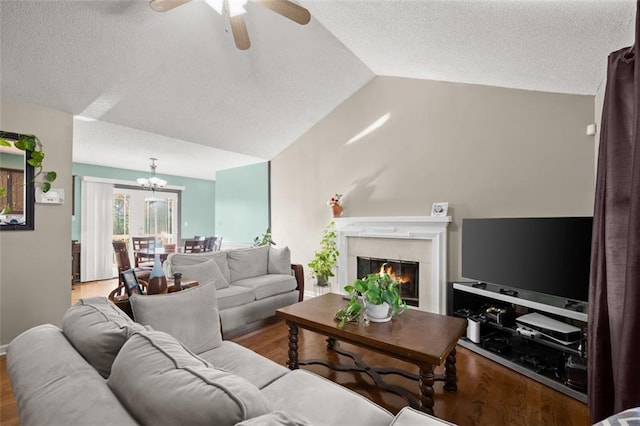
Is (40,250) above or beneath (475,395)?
above

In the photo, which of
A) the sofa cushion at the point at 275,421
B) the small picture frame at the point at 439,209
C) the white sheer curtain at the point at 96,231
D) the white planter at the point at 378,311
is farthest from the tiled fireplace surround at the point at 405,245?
the white sheer curtain at the point at 96,231

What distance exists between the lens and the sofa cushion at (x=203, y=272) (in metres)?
3.05

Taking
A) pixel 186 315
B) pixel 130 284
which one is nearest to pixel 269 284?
pixel 130 284

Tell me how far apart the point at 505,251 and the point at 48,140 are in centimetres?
443

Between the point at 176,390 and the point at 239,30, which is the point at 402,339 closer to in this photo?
the point at 176,390

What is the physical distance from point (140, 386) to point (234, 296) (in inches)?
95.8

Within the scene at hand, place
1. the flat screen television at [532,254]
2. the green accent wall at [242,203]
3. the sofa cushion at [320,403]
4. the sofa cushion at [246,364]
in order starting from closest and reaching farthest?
the sofa cushion at [320,403] < the sofa cushion at [246,364] < the flat screen television at [532,254] < the green accent wall at [242,203]

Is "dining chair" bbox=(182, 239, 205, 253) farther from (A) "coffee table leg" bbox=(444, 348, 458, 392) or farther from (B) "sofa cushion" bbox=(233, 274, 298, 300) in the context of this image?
(A) "coffee table leg" bbox=(444, 348, 458, 392)

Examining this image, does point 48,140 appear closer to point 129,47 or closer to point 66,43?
point 66,43

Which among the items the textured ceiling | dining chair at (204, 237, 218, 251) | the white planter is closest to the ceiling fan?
the textured ceiling

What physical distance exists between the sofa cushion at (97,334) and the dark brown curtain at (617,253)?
1.91m

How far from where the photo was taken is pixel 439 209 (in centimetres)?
347

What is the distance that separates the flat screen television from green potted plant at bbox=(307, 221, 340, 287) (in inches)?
72.9

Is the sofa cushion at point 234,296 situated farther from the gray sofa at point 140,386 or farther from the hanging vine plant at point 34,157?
the hanging vine plant at point 34,157
